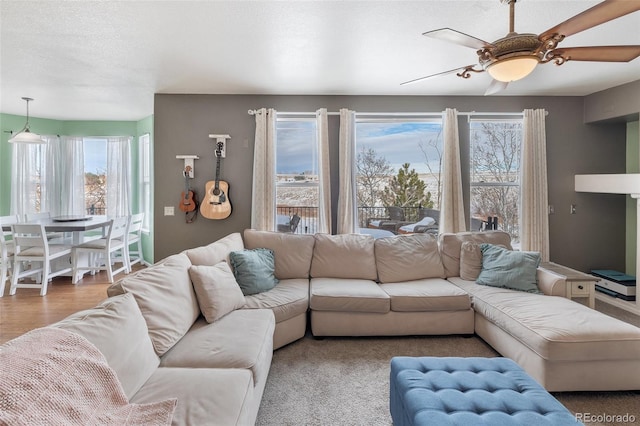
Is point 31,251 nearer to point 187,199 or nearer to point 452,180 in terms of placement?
point 187,199

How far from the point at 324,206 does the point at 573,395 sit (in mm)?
2767

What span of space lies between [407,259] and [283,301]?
1.46 metres

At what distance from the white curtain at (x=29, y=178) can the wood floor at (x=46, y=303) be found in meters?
1.81

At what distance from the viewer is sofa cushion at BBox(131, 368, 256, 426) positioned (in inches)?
49.6

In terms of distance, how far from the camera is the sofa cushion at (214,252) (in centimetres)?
253

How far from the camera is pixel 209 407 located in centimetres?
130

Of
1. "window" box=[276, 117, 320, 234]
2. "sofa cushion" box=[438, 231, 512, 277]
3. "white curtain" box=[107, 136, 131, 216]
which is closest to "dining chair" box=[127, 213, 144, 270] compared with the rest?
"white curtain" box=[107, 136, 131, 216]

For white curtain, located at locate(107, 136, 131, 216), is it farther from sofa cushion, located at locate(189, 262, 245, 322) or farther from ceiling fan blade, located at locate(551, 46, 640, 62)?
ceiling fan blade, located at locate(551, 46, 640, 62)

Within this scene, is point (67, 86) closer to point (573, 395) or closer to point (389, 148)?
point (389, 148)

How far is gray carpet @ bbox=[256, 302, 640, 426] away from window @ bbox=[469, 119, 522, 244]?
187 centimetres

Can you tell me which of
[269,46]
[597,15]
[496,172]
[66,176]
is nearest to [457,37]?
[597,15]

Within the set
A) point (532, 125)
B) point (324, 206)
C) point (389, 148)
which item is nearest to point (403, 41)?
point (389, 148)

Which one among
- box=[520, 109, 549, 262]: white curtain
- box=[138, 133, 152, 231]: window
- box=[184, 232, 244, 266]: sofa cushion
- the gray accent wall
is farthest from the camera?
box=[138, 133, 152, 231]: window

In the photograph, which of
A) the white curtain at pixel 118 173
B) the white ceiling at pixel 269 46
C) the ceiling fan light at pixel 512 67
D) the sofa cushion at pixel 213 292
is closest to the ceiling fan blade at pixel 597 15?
the ceiling fan light at pixel 512 67
